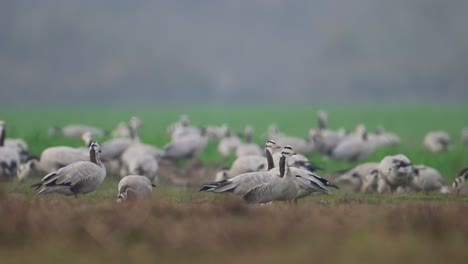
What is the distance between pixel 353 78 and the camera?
330 ft

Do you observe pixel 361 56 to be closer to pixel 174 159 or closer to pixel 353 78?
pixel 353 78

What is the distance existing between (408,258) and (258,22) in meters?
110

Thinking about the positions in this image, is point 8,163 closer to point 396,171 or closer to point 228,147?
point 396,171

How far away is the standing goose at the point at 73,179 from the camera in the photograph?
13.8 metres

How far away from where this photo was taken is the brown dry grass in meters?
8.75

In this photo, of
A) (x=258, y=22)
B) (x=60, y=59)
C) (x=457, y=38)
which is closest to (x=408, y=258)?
(x=60, y=59)

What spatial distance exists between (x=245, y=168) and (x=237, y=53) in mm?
91496

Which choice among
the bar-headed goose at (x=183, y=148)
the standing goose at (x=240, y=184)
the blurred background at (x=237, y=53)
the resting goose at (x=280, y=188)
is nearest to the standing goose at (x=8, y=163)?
the bar-headed goose at (x=183, y=148)

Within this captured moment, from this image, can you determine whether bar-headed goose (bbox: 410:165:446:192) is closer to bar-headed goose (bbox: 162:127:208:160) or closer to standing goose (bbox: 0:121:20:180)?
bar-headed goose (bbox: 162:127:208:160)

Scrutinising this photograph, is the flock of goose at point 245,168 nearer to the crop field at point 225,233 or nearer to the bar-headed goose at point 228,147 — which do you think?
the bar-headed goose at point 228,147

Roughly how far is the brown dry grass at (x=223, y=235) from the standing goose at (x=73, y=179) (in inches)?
107

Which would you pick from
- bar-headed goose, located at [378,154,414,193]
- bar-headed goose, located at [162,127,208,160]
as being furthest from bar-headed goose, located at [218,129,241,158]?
bar-headed goose, located at [378,154,414,193]

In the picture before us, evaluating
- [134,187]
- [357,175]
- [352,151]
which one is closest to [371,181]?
[357,175]

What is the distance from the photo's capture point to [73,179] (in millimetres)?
14000
